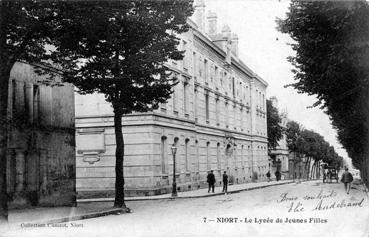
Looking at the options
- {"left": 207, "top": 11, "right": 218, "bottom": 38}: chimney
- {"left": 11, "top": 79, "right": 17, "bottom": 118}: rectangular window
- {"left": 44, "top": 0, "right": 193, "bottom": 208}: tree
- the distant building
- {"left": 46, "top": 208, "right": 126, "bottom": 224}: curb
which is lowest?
{"left": 46, "top": 208, "right": 126, "bottom": 224}: curb

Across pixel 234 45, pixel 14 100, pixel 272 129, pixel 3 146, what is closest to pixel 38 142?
pixel 14 100

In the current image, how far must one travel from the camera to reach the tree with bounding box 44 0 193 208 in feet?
52.0

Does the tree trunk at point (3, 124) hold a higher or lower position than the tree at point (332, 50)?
lower

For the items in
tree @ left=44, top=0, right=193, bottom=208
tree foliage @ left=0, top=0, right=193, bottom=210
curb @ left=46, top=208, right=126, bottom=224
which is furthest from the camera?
tree @ left=44, top=0, right=193, bottom=208

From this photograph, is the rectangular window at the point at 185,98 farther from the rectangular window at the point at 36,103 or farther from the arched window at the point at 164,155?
the rectangular window at the point at 36,103

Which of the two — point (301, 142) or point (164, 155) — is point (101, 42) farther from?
point (301, 142)

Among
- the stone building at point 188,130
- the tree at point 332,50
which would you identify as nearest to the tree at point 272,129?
the stone building at point 188,130

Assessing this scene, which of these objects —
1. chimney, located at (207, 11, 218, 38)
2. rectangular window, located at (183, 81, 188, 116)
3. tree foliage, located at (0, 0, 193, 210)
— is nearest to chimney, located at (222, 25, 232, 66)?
chimney, located at (207, 11, 218, 38)

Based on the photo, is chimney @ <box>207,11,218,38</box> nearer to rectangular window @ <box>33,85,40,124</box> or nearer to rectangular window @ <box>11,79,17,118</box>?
rectangular window @ <box>33,85,40,124</box>

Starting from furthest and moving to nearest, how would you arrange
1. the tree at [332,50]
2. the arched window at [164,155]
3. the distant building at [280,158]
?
the distant building at [280,158] → the arched window at [164,155] → the tree at [332,50]

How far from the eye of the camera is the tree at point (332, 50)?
14078 millimetres

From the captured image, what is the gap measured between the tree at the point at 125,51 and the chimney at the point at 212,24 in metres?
33.3

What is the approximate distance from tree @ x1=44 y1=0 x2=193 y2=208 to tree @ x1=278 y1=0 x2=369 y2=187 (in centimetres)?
425

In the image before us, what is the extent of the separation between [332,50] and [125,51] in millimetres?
7340
